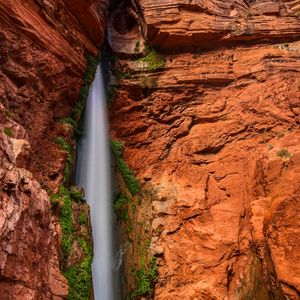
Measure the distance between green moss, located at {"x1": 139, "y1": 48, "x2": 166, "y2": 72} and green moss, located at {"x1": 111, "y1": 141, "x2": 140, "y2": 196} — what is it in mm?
3661

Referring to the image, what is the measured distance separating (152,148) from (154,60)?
13.4 ft

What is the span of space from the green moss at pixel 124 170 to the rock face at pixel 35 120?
8.99 ft

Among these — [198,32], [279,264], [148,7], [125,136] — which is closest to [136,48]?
[148,7]

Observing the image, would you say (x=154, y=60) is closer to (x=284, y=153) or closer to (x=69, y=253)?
(x=284, y=153)

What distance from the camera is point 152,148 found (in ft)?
50.5

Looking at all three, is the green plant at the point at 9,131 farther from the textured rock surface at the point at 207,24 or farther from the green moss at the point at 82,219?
the textured rock surface at the point at 207,24

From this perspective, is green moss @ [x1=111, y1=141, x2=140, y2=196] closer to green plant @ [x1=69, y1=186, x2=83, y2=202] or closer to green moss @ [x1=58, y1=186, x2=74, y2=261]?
green plant @ [x1=69, y1=186, x2=83, y2=202]

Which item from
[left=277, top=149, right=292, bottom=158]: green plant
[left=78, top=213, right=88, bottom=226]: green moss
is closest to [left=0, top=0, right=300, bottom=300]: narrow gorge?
[left=277, top=149, right=292, bottom=158]: green plant

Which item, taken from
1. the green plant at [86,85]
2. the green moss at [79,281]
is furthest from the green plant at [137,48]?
the green moss at [79,281]

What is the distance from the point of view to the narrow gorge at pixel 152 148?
989 cm

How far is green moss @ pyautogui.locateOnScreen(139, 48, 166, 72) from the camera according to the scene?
16453 millimetres

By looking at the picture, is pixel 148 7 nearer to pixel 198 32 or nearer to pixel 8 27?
pixel 198 32

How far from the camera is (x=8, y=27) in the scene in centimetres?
1111

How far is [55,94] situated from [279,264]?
863cm
